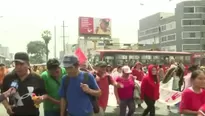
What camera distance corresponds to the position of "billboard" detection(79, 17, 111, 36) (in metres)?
81.2

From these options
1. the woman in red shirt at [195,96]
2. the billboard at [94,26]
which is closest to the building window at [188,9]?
the billboard at [94,26]

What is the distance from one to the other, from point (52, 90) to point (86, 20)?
7784cm

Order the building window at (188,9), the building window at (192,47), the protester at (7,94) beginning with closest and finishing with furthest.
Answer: the protester at (7,94)
the building window at (192,47)
the building window at (188,9)

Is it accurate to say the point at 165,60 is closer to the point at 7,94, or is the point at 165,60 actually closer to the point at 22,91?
the point at 22,91

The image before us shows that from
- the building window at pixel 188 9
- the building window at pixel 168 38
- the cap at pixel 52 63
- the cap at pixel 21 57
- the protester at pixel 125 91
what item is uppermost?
the building window at pixel 188 9

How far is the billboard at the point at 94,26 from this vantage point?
267ft

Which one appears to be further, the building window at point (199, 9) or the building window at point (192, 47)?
the building window at point (199, 9)

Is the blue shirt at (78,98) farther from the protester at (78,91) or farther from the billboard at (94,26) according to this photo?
the billboard at (94,26)

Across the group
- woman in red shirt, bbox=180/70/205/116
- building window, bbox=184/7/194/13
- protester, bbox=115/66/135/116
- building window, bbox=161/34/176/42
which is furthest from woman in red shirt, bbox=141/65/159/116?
building window, bbox=161/34/176/42

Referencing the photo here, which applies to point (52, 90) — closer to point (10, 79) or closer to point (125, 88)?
point (10, 79)

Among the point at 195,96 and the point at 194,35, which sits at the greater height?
the point at 194,35

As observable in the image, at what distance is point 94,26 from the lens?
83.5 m

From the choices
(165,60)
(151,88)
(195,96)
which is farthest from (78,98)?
(165,60)

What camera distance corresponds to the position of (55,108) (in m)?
5.88
